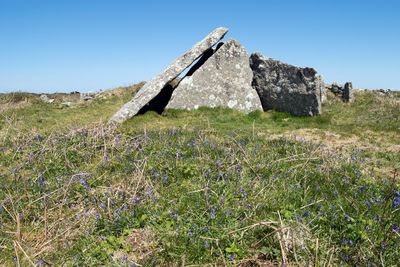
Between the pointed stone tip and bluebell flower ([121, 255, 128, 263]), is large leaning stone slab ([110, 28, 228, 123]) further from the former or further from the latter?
bluebell flower ([121, 255, 128, 263])

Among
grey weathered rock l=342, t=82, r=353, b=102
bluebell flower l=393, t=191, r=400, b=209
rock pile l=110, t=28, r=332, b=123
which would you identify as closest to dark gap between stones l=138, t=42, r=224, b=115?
rock pile l=110, t=28, r=332, b=123

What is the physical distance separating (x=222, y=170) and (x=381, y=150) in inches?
205

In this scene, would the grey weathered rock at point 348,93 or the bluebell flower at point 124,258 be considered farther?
the grey weathered rock at point 348,93

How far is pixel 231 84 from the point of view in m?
15.9

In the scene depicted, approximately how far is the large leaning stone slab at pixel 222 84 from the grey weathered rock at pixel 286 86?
0.36 metres

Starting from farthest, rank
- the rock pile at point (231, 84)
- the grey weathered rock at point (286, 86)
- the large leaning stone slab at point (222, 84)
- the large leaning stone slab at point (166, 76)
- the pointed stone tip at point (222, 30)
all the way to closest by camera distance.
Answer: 1. the pointed stone tip at point (222, 30)
2. the large leaning stone slab at point (222, 84)
3. the rock pile at point (231, 84)
4. the grey weathered rock at point (286, 86)
5. the large leaning stone slab at point (166, 76)

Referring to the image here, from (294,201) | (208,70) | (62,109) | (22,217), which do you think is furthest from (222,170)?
(62,109)

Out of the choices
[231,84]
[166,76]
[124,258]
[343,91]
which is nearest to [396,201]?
[124,258]

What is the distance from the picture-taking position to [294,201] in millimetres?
5578

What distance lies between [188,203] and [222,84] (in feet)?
35.5

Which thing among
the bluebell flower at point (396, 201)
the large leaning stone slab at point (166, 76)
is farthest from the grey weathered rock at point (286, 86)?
the bluebell flower at point (396, 201)

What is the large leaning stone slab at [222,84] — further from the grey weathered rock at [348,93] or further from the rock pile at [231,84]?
the grey weathered rock at [348,93]

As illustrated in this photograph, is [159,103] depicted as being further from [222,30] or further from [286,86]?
[286,86]

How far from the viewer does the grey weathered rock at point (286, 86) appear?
14.1m
